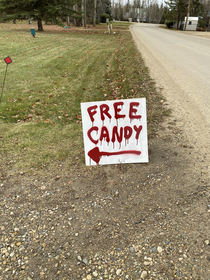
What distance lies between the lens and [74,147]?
12.0 ft

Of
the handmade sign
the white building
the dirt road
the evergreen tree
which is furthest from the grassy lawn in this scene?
the white building

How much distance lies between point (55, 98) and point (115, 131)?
333cm

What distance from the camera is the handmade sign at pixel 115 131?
9.82ft

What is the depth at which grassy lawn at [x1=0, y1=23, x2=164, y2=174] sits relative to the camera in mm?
3488

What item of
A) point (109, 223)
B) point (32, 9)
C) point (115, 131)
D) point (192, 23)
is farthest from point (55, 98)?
point (192, 23)

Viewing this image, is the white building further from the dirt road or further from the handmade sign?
the handmade sign

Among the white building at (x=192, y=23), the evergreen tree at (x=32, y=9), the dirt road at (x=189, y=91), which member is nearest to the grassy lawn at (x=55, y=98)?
the dirt road at (x=189, y=91)

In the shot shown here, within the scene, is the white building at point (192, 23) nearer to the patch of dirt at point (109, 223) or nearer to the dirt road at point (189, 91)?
the dirt road at point (189, 91)

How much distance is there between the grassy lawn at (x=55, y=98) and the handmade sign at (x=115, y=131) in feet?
1.36

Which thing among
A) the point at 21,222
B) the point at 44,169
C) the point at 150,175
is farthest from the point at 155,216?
the point at 44,169

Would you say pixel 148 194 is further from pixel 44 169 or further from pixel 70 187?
pixel 44 169

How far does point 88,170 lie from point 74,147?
72 cm

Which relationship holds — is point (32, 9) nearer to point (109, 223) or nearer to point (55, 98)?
point (55, 98)

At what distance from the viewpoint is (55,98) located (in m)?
5.77
